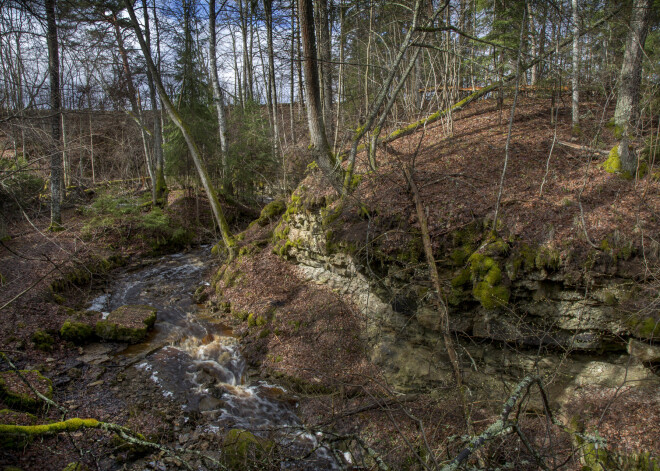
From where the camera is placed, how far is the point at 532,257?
6.11 m

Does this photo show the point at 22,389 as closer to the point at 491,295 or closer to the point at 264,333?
the point at 264,333

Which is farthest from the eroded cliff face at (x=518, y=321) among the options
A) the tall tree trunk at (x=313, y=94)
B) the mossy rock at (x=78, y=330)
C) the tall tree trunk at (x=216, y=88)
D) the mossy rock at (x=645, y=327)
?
the tall tree trunk at (x=216, y=88)

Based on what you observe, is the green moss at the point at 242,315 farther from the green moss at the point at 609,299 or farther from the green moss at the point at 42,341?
the green moss at the point at 609,299

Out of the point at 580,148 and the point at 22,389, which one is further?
the point at 580,148

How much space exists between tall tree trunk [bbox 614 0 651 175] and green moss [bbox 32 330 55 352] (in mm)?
12465

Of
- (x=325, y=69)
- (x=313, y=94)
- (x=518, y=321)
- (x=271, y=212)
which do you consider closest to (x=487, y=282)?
(x=518, y=321)

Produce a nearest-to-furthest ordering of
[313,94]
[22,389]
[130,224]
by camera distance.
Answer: [22,389] → [313,94] → [130,224]

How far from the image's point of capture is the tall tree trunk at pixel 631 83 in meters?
7.27

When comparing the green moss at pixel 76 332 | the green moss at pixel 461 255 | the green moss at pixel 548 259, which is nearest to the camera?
the green moss at pixel 548 259

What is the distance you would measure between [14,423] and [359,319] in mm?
5749

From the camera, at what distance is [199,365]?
766cm

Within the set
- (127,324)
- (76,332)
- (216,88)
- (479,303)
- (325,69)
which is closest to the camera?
(479,303)

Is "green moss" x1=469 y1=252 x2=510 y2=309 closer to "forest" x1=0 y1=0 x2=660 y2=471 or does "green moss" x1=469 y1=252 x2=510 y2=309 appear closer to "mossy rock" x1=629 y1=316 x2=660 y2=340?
"forest" x1=0 y1=0 x2=660 y2=471

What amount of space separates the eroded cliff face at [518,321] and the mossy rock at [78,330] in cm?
629
